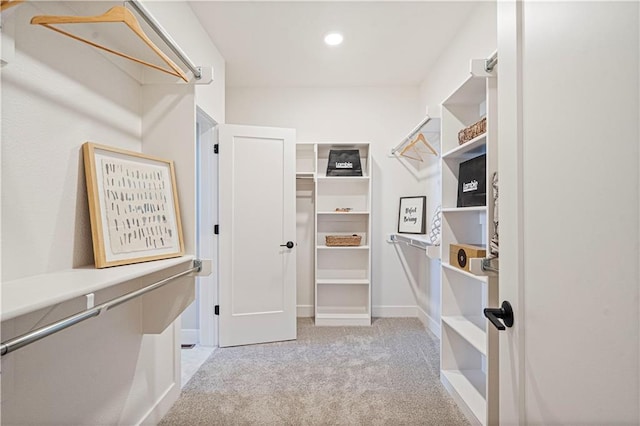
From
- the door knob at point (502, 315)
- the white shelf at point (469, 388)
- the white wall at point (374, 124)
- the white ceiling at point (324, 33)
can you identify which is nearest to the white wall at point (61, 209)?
the white ceiling at point (324, 33)

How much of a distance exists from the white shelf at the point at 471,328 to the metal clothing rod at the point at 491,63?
56.4 inches

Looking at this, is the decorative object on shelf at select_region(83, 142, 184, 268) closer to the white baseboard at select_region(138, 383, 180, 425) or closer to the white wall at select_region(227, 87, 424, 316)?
the white baseboard at select_region(138, 383, 180, 425)

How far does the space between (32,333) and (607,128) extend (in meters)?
1.29

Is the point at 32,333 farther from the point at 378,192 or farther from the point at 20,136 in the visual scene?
the point at 378,192

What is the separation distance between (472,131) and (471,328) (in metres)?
1.21

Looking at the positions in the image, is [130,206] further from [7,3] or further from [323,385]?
[323,385]

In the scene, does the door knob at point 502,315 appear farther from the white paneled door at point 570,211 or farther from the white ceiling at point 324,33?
the white ceiling at point 324,33

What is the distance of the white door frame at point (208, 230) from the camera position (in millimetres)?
2850

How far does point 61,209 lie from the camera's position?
1.13 m

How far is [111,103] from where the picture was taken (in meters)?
1.40

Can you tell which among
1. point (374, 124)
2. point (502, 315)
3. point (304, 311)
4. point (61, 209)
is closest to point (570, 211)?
point (502, 315)

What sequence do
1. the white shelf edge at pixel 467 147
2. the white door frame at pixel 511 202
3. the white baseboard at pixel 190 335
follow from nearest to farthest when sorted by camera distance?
the white door frame at pixel 511 202
the white shelf edge at pixel 467 147
the white baseboard at pixel 190 335

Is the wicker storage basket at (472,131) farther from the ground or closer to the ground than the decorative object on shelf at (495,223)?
farther from the ground

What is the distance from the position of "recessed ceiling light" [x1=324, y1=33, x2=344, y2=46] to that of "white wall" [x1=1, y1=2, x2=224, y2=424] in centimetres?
154
